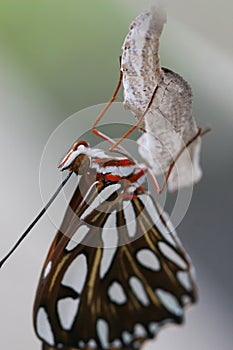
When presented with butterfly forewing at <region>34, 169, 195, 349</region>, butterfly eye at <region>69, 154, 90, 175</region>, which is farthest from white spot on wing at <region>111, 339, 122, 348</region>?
butterfly eye at <region>69, 154, 90, 175</region>

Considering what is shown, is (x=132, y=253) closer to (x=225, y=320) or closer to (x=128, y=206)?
(x=128, y=206)

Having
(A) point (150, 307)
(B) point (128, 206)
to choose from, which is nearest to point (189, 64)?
(B) point (128, 206)

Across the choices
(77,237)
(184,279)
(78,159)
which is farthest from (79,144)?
(184,279)

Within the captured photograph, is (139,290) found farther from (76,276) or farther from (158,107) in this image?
(158,107)

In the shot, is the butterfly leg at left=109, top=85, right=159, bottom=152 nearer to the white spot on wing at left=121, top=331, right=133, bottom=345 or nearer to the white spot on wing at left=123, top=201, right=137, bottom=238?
the white spot on wing at left=123, top=201, right=137, bottom=238

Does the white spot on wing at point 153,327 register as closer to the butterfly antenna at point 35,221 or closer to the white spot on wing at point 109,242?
the white spot on wing at point 109,242
